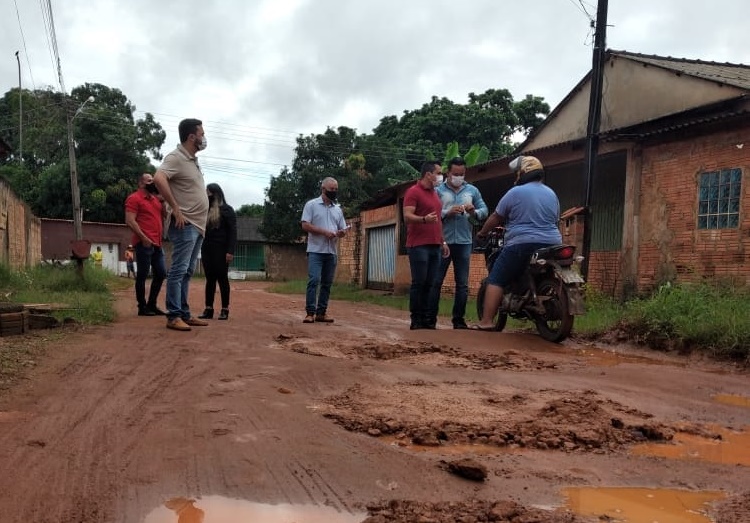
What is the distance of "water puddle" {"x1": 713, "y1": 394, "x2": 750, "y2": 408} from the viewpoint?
341 cm

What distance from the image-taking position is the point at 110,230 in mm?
32031

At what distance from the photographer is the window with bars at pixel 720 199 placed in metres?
8.41

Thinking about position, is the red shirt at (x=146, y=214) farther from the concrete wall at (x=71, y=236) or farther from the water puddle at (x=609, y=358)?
the concrete wall at (x=71, y=236)

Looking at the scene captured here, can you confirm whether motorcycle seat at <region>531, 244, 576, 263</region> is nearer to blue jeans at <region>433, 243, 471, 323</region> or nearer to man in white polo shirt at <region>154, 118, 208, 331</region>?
blue jeans at <region>433, 243, 471, 323</region>

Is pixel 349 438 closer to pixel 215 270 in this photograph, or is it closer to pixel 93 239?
pixel 215 270

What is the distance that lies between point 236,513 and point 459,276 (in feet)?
15.5

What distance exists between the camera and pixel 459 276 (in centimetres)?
630

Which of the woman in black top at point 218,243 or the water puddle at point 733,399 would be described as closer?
the water puddle at point 733,399

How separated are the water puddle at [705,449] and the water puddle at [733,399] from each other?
699 millimetres

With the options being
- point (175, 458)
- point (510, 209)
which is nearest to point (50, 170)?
point (510, 209)

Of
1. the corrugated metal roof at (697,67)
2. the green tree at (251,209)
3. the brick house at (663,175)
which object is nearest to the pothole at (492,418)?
the brick house at (663,175)

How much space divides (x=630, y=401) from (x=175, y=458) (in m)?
2.37

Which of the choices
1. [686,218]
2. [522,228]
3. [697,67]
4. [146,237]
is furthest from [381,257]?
[522,228]

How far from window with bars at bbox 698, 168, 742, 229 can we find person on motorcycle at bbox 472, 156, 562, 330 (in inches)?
167
